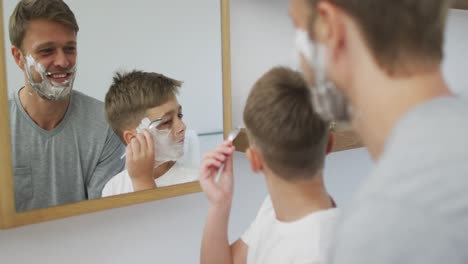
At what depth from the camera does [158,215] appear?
1.21 metres

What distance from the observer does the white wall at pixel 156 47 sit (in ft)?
3.23

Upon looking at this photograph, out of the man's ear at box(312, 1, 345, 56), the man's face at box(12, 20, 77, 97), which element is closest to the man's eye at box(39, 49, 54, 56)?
the man's face at box(12, 20, 77, 97)

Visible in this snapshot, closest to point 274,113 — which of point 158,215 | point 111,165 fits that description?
point 111,165

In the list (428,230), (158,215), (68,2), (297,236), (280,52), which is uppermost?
(68,2)

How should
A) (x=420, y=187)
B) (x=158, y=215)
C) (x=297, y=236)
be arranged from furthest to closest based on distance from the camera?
(x=158, y=215)
(x=297, y=236)
(x=420, y=187)

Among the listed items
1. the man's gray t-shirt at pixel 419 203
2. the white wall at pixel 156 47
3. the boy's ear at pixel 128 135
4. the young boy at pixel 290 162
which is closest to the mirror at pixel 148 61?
the white wall at pixel 156 47

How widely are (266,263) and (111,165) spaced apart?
1.47 feet

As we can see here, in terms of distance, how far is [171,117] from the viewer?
3.77 feet

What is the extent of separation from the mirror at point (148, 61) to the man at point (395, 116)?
1.98ft

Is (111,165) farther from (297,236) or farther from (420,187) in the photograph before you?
(420,187)

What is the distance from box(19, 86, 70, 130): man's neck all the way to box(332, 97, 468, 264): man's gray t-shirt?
0.72 meters

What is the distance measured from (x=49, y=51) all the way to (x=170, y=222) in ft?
1.80

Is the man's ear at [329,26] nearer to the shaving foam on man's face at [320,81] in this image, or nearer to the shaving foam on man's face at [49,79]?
the shaving foam on man's face at [320,81]

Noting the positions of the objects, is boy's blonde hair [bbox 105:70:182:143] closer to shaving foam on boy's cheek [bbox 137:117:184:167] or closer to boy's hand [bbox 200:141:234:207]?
shaving foam on boy's cheek [bbox 137:117:184:167]
